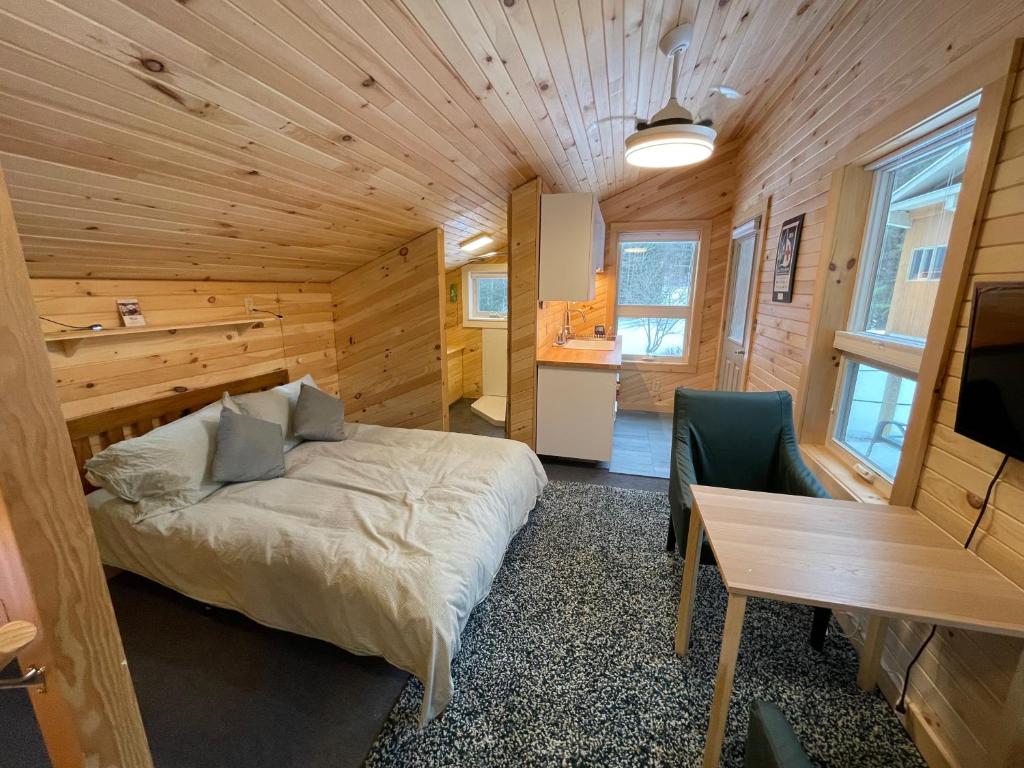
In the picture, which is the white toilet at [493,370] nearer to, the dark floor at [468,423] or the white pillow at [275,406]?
the dark floor at [468,423]

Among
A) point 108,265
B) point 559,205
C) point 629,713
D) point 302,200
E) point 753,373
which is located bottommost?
point 629,713

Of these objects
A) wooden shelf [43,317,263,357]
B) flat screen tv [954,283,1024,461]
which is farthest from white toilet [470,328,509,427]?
flat screen tv [954,283,1024,461]

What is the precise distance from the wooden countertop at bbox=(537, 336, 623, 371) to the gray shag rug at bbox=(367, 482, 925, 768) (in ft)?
4.77

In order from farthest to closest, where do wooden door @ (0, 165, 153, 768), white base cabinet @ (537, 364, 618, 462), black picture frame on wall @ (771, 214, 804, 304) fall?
1. white base cabinet @ (537, 364, 618, 462)
2. black picture frame on wall @ (771, 214, 804, 304)
3. wooden door @ (0, 165, 153, 768)

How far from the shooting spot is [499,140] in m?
2.26

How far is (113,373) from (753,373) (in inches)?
156

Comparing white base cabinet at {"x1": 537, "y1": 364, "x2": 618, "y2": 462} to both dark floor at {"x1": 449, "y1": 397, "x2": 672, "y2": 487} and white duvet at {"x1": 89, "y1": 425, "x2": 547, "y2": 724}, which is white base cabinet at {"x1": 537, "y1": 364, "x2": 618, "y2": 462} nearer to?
dark floor at {"x1": 449, "y1": 397, "x2": 672, "y2": 487}

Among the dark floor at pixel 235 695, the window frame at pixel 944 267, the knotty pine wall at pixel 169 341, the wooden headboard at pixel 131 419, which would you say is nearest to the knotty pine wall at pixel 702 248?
the window frame at pixel 944 267

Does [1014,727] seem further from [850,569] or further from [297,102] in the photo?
[297,102]

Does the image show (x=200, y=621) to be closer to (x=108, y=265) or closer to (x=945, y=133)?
(x=108, y=265)

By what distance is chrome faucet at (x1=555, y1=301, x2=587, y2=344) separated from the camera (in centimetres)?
441

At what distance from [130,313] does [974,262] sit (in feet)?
11.2

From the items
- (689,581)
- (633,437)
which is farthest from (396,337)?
(689,581)

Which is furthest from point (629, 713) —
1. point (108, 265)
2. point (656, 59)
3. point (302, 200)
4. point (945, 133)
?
point (108, 265)
